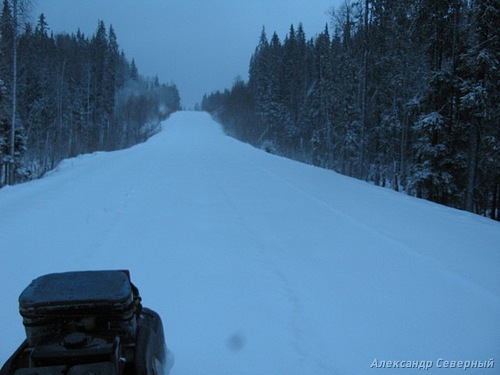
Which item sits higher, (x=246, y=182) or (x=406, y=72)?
(x=406, y=72)

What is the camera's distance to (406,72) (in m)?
20.5

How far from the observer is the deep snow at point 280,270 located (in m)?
2.81

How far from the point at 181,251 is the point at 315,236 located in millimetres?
1999

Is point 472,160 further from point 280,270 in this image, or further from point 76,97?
point 76,97

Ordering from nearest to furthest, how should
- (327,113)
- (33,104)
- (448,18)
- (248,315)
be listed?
(248,315) → (448,18) → (327,113) → (33,104)

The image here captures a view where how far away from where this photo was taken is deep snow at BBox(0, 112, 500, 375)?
2.81 m

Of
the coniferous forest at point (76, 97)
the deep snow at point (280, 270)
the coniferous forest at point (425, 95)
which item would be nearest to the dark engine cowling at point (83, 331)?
the deep snow at point (280, 270)

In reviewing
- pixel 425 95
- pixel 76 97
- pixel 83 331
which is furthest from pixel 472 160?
pixel 76 97

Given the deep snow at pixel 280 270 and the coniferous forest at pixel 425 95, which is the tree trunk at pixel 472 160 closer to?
the coniferous forest at pixel 425 95

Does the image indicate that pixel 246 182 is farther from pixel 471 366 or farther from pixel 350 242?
pixel 471 366

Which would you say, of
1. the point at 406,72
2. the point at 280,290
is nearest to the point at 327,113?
the point at 406,72

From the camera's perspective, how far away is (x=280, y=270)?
4.23 meters

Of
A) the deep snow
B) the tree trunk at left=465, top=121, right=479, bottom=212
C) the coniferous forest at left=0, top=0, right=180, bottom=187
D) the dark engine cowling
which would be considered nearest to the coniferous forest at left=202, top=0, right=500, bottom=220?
the tree trunk at left=465, top=121, right=479, bottom=212

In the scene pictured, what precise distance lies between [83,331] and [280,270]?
2.75m
